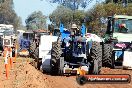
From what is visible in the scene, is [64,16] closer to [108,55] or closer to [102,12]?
[102,12]

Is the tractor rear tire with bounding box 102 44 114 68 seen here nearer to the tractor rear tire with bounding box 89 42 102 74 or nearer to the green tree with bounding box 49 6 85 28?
the tractor rear tire with bounding box 89 42 102 74

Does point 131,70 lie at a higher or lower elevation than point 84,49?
lower

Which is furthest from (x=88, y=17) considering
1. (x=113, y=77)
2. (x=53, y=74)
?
(x=113, y=77)

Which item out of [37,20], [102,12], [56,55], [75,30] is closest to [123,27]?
[75,30]

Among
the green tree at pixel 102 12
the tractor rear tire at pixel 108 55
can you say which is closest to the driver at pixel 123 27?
the tractor rear tire at pixel 108 55

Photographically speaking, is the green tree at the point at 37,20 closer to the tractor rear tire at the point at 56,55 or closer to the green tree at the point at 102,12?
the green tree at the point at 102,12

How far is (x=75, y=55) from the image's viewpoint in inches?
604

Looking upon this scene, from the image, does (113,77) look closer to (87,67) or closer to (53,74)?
(87,67)

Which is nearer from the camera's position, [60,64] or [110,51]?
[60,64]

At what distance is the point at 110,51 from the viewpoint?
19047 mm

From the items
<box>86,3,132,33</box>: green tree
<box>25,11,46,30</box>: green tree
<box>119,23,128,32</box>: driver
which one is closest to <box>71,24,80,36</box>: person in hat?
<box>119,23,128,32</box>: driver

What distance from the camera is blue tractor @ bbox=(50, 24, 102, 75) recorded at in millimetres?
14906

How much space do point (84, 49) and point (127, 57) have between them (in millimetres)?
3878

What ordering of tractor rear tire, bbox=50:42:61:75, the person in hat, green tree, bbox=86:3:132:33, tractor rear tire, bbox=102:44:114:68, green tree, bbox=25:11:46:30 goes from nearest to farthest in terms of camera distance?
tractor rear tire, bbox=50:42:61:75, the person in hat, tractor rear tire, bbox=102:44:114:68, green tree, bbox=86:3:132:33, green tree, bbox=25:11:46:30
